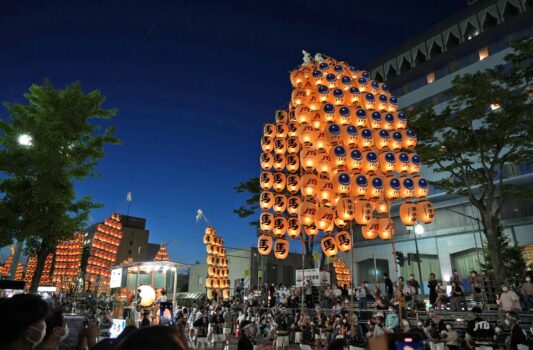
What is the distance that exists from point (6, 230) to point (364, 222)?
14518mm


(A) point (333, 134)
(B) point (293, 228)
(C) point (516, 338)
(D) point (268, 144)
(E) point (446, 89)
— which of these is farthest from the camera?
(E) point (446, 89)

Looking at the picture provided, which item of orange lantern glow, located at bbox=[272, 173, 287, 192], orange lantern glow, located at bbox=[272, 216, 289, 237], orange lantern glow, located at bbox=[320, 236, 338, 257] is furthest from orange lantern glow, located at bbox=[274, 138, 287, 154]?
orange lantern glow, located at bbox=[320, 236, 338, 257]

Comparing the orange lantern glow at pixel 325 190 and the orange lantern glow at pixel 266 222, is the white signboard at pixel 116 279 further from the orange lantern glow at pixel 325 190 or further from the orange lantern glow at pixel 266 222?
the orange lantern glow at pixel 325 190

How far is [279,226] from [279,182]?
2661mm

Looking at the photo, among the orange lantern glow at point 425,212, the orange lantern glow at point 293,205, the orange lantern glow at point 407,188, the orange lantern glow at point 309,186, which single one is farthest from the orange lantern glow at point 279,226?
the orange lantern glow at point 425,212

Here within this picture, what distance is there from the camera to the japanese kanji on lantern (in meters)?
16.5

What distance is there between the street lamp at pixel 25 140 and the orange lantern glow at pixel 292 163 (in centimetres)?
1255

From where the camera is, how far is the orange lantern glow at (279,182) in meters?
19.8

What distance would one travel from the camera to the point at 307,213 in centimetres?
1675

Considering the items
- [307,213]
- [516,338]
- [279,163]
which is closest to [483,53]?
[279,163]

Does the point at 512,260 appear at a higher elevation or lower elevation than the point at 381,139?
lower

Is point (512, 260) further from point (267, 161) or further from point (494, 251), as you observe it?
point (267, 161)

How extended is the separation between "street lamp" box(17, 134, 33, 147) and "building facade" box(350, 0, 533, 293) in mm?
23607

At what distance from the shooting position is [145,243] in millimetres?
82688
